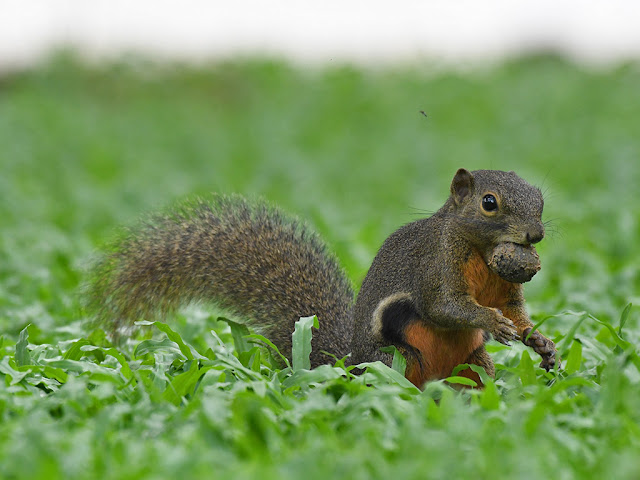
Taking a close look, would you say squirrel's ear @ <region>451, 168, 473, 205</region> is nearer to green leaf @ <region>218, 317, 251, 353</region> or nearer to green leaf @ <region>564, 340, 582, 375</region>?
green leaf @ <region>564, 340, 582, 375</region>

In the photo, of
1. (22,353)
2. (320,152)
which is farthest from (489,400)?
(320,152)

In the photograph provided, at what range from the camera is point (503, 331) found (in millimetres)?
2900

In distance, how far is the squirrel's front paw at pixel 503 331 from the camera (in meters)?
2.90

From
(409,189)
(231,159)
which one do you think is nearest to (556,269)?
(409,189)

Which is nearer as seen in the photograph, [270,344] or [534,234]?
[534,234]

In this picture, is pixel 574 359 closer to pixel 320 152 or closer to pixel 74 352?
pixel 74 352

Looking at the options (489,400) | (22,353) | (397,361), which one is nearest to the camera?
(489,400)

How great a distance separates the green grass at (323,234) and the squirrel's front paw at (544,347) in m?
0.07

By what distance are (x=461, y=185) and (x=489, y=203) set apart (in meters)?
0.20

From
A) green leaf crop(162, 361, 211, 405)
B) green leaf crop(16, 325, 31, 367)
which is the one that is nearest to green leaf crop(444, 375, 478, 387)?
green leaf crop(162, 361, 211, 405)

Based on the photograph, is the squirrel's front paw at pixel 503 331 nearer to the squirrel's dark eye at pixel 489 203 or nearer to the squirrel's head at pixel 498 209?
the squirrel's head at pixel 498 209

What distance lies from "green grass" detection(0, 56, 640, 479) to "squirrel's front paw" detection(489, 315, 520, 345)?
0.12 meters

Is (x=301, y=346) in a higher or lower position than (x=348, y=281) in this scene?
lower

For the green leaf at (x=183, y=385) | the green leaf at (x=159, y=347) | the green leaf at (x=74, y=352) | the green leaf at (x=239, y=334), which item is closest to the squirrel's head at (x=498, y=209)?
the green leaf at (x=239, y=334)
